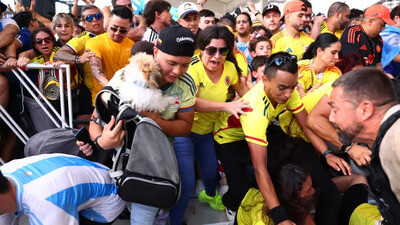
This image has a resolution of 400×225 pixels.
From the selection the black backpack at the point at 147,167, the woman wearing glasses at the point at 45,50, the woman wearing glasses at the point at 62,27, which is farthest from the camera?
the woman wearing glasses at the point at 62,27

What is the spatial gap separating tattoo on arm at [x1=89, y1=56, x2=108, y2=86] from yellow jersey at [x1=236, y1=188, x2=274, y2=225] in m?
1.72

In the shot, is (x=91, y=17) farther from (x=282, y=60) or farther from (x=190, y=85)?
(x=282, y=60)

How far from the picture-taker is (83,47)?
3887 mm

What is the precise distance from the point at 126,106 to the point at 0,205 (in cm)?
81

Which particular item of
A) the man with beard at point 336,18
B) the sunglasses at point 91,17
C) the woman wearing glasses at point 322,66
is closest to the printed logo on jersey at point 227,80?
the woman wearing glasses at point 322,66

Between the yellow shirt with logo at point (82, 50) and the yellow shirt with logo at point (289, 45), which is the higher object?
the yellow shirt with logo at point (289, 45)

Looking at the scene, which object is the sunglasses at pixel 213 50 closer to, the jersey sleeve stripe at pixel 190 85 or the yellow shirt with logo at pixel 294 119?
the jersey sleeve stripe at pixel 190 85

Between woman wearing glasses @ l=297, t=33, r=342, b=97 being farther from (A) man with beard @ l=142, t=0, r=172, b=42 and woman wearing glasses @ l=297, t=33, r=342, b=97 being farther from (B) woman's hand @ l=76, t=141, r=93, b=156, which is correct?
(B) woman's hand @ l=76, t=141, r=93, b=156

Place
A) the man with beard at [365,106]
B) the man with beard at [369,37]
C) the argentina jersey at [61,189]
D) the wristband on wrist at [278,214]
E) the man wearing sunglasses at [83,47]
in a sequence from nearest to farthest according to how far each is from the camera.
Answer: the man with beard at [365,106] < the argentina jersey at [61,189] < the wristband on wrist at [278,214] < the man wearing sunglasses at [83,47] < the man with beard at [369,37]

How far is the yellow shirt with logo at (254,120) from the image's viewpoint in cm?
271

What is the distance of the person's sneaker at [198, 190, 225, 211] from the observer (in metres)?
3.42

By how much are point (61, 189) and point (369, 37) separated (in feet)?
15.0

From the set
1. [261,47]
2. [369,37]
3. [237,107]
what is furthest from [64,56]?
[369,37]

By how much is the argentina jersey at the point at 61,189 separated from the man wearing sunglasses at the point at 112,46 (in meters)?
1.57
